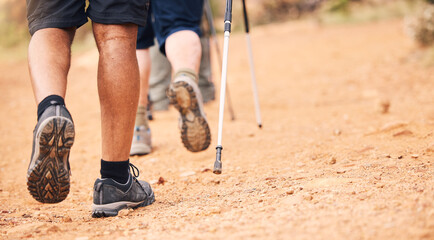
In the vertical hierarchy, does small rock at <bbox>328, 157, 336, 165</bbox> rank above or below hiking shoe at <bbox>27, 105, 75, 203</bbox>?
below

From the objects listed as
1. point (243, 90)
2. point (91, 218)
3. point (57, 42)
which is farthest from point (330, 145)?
point (243, 90)

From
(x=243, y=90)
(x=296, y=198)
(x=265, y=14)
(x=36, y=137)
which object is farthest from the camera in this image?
(x=265, y=14)

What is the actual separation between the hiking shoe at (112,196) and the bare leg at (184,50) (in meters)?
0.65

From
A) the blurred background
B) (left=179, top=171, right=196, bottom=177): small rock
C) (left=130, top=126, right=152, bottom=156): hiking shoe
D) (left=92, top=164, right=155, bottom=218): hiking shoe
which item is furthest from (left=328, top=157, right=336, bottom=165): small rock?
the blurred background

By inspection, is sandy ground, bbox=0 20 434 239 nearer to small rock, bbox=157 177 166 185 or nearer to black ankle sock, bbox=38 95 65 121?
small rock, bbox=157 177 166 185

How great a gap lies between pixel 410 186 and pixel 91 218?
4.05ft

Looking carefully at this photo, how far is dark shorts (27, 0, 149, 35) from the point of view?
179 centimetres

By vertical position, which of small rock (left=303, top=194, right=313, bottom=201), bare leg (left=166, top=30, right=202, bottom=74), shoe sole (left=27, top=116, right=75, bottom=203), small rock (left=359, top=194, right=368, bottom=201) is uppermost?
bare leg (left=166, top=30, right=202, bottom=74)

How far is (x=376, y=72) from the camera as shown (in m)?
7.05

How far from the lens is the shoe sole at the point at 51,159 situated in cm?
157

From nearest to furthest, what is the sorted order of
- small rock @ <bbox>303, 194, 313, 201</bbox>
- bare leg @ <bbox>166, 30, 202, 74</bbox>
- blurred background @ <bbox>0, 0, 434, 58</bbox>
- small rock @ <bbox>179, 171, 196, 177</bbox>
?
small rock @ <bbox>303, 194, 313, 201</bbox> → bare leg @ <bbox>166, 30, 202, 74</bbox> → small rock @ <bbox>179, 171, 196, 177</bbox> → blurred background @ <bbox>0, 0, 434, 58</bbox>

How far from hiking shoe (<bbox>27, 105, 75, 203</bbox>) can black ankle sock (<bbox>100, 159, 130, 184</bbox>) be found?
241 mm

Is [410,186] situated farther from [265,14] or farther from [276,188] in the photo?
[265,14]

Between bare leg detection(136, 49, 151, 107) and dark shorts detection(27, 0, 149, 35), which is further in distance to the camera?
bare leg detection(136, 49, 151, 107)
